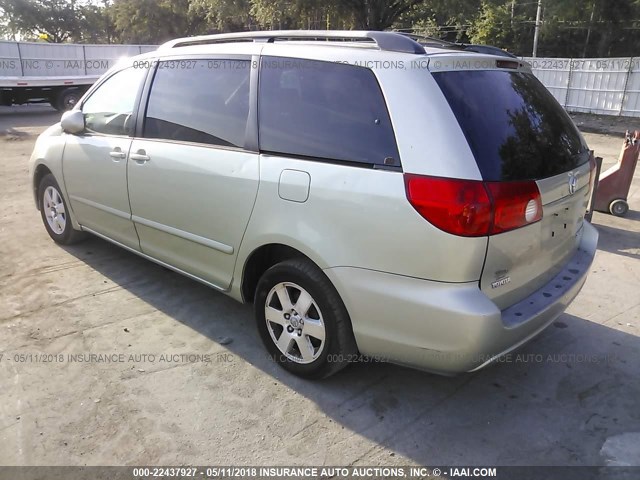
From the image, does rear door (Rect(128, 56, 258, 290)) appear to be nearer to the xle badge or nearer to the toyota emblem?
the xle badge

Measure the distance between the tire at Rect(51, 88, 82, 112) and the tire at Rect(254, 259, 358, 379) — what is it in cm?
1808

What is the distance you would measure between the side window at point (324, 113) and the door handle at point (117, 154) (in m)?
1.37

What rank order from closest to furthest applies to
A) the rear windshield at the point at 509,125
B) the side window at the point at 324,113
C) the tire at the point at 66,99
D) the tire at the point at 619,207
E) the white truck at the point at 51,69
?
the rear windshield at the point at 509,125 < the side window at the point at 324,113 < the tire at the point at 619,207 < the white truck at the point at 51,69 < the tire at the point at 66,99

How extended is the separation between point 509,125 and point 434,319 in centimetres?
105

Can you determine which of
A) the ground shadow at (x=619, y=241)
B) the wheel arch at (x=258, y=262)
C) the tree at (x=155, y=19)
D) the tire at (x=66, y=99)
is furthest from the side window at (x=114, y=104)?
the tree at (x=155, y=19)

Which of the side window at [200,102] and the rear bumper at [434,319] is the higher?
the side window at [200,102]

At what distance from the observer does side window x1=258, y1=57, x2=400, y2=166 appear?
2588 millimetres

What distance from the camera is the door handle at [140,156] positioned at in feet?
12.1

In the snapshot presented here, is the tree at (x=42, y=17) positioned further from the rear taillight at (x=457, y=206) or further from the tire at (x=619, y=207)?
the rear taillight at (x=457, y=206)

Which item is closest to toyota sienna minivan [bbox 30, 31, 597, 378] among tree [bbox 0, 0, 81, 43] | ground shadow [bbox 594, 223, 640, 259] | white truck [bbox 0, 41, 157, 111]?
ground shadow [bbox 594, 223, 640, 259]

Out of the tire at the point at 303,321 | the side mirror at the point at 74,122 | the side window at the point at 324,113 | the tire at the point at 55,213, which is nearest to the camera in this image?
the side window at the point at 324,113

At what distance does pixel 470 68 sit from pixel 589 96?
19741mm

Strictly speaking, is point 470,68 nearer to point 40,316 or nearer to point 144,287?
point 144,287

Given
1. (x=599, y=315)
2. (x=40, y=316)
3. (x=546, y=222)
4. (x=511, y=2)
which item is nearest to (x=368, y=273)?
(x=546, y=222)
